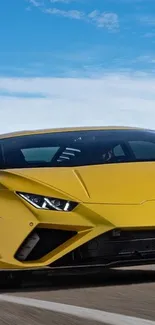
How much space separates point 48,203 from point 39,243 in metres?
0.30

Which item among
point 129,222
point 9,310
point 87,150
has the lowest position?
point 9,310

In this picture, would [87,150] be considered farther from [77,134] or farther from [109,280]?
[109,280]

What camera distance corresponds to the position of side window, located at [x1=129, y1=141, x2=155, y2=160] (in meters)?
7.34

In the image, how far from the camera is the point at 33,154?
7.33 meters

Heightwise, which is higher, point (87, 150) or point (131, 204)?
point (87, 150)

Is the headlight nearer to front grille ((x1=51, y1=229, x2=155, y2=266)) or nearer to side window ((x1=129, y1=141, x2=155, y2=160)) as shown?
front grille ((x1=51, y1=229, x2=155, y2=266))

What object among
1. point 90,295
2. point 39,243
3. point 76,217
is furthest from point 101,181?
point 90,295

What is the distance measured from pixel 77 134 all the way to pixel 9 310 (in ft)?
9.15

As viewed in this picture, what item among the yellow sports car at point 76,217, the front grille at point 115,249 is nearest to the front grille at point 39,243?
the yellow sports car at point 76,217

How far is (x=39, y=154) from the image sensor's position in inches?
290

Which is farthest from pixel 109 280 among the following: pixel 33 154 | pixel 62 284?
pixel 33 154

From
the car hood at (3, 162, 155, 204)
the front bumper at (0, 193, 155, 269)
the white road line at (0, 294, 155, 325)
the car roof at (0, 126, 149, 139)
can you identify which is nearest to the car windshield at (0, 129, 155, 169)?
the car roof at (0, 126, 149, 139)

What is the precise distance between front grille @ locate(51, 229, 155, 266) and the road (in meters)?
0.19

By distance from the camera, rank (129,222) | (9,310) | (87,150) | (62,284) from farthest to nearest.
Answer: (87,150) → (62,284) → (129,222) → (9,310)
